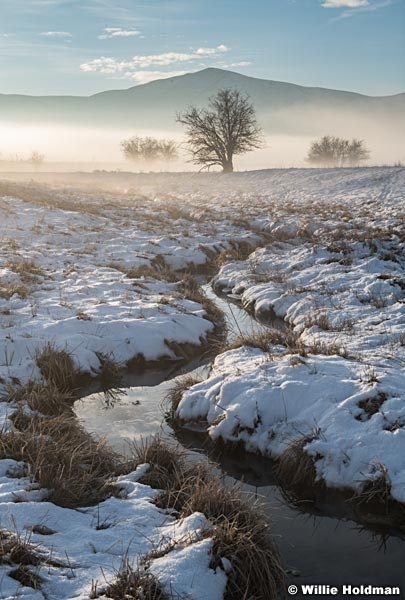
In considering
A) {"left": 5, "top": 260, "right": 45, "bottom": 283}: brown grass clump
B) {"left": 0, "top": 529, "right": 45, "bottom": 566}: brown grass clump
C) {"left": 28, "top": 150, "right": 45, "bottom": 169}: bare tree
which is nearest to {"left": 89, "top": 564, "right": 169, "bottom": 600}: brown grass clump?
{"left": 0, "top": 529, "right": 45, "bottom": 566}: brown grass clump

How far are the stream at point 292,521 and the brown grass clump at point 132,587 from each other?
48.6 inches

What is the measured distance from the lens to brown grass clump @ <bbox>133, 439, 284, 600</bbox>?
4.16 m

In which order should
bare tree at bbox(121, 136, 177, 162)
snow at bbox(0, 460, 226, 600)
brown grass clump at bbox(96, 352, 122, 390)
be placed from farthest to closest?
bare tree at bbox(121, 136, 177, 162), brown grass clump at bbox(96, 352, 122, 390), snow at bbox(0, 460, 226, 600)

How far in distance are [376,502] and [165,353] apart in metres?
4.82

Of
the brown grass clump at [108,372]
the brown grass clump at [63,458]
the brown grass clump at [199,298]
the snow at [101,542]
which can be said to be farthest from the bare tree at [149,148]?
the snow at [101,542]

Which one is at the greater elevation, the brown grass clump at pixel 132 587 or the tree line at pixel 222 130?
the tree line at pixel 222 130

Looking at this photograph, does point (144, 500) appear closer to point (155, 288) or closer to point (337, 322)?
point (337, 322)

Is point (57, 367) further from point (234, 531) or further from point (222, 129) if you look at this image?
point (222, 129)

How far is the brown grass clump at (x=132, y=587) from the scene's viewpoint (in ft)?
11.9

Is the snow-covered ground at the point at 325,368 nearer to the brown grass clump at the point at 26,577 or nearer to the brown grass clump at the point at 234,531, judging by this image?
the brown grass clump at the point at 234,531

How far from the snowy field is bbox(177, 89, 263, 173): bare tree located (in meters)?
31.4

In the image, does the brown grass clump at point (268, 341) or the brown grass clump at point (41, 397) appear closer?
the brown grass clump at point (41, 397)

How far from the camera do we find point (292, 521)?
17.2 feet

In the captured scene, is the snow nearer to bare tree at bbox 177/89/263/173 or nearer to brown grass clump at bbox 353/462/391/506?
brown grass clump at bbox 353/462/391/506
